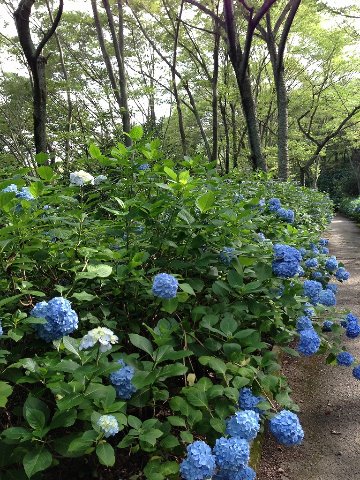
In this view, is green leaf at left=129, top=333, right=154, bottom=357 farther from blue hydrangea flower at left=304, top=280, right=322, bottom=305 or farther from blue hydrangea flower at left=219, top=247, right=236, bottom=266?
blue hydrangea flower at left=304, top=280, right=322, bottom=305

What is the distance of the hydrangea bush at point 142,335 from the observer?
42.2 inches

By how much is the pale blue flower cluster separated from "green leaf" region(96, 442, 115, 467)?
977 millimetres

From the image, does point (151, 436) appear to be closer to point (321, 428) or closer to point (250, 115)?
point (321, 428)

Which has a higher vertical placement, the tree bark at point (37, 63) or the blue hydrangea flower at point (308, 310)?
the tree bark at point (37, 63)

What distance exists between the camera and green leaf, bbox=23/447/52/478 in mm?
961

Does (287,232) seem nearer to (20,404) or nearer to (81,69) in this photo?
(20,404)

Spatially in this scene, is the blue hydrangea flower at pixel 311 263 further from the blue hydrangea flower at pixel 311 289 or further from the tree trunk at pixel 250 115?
the tree trunk at pixel 250 115

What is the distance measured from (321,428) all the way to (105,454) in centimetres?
198

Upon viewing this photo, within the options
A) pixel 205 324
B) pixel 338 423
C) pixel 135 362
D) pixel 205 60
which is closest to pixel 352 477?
pixel 338 423

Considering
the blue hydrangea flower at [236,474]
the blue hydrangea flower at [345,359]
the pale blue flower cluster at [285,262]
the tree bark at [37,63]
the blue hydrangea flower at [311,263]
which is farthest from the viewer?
the tree bark at [37,63]

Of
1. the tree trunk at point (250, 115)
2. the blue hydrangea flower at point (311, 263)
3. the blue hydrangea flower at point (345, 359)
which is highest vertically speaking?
the tree trunk at point (250, 115)

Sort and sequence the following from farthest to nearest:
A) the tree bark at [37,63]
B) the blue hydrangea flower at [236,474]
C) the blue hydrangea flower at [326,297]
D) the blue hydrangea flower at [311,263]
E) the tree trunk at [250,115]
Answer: the tree trunk at [250,115] → the tree bark at [37,63] → the blue hydrangea flower at [311,263] → the blue hydrangea flower at [326,297] → the blue hydrangea flower at [236,474]

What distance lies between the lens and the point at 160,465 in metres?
1.14

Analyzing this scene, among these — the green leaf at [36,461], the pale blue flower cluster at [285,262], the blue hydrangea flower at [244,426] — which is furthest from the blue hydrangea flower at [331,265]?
the green leaf at [36,461]
